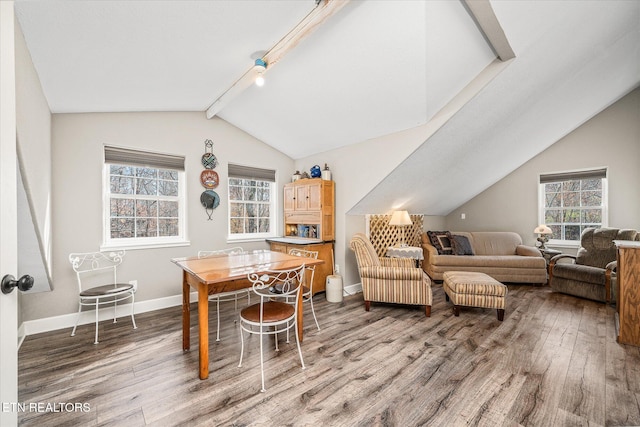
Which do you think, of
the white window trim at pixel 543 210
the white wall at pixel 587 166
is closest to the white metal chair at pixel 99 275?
the white wall at pixel 587 166

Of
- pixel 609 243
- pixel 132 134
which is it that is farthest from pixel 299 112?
pixel 609 243

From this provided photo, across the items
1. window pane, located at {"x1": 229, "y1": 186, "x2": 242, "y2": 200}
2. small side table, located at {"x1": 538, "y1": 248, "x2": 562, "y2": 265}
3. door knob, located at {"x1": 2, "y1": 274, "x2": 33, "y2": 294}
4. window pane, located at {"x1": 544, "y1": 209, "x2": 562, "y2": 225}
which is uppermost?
window pane, located at {"x1": 229, "y1": 186, "x2": 242, "y2": 200}

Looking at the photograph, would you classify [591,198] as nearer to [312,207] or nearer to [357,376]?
[312,207]

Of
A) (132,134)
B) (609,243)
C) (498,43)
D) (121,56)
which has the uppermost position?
(498,43)

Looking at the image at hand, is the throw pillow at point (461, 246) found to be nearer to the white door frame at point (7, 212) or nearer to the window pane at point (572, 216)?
the window pane at point (572, 216)

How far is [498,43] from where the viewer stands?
7.59 feet

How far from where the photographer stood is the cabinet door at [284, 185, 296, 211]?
449cm

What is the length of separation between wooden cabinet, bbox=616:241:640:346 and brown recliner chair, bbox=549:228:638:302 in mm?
1231

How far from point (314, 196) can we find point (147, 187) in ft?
7.62

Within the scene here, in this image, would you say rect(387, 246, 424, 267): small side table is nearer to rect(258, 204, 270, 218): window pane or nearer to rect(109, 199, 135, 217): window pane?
rect(258, 204, 270, 218): window pane

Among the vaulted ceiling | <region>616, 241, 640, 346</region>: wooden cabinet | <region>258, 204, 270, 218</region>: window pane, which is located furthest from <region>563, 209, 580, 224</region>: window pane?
<region>258, 204, 270, 218</region>: window pane

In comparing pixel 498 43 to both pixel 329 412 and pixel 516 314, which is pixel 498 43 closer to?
pixel 516 314

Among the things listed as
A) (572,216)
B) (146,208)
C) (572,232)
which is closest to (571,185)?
(572,216)

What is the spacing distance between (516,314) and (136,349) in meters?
4.20
